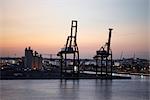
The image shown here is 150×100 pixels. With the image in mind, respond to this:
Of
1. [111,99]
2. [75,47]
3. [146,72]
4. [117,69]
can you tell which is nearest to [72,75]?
[75,47]

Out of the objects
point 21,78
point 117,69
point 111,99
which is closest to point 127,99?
point 111,99

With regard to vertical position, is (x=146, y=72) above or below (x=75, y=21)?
below

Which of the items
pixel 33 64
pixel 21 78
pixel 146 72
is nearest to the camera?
pixel 21 78

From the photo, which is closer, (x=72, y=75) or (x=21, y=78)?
(x=21, y=78)

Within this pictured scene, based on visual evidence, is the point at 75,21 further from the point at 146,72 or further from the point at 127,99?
the point at 146,72

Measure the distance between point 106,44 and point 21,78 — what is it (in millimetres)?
14064

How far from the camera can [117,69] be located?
10962 centimetres

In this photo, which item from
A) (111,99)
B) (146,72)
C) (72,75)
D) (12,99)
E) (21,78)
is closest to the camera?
(12,99)

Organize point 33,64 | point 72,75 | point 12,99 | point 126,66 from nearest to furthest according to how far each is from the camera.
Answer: point 12,99 → point 72,75 → point 33,64 → point 126,66

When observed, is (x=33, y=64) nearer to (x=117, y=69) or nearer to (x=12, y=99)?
(x=117, y=69)

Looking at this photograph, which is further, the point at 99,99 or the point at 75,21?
the point at 75,21

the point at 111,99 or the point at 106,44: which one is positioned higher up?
the point at 106,44

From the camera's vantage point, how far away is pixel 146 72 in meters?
98.3

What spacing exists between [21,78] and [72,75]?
7.48m
